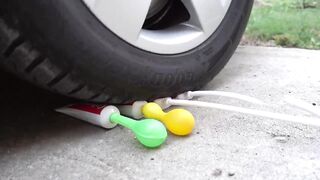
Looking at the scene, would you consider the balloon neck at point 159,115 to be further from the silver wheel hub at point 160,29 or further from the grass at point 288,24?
the grass at point 288,24

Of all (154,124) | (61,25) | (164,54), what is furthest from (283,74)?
(61,25)

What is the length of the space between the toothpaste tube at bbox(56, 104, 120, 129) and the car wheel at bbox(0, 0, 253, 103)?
2 cm

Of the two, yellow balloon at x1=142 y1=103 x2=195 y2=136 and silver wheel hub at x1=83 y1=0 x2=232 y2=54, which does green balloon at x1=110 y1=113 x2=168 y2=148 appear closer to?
yellow balloon at x1=142 y1=103 x2=195 y2=136

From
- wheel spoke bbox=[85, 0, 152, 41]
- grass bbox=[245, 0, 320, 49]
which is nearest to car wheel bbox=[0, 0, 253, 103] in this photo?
wheel spoke bbox=[85, 0, 152, 41]

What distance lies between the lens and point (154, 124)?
775mm

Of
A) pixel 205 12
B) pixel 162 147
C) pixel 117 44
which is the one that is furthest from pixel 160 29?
pixel 162 147

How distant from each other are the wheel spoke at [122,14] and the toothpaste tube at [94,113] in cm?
15

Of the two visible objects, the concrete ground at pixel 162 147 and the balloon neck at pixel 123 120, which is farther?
the balloon neck at pixel 123 120

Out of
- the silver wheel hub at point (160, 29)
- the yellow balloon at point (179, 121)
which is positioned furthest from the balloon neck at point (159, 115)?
the silver wheel hub at point (160, 29)

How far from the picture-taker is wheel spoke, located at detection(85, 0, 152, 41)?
79 cm

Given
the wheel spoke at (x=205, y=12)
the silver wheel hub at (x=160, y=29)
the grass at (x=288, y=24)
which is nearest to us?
the silver wheel hub at (x=160, y=29)

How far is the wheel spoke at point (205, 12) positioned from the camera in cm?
98

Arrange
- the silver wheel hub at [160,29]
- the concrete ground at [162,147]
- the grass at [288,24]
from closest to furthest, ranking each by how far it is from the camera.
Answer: the concrete ground at [162,147] < the silver wheel hub at [160,29] < the grass at [288,24]

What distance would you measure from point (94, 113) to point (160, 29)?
282 mm
